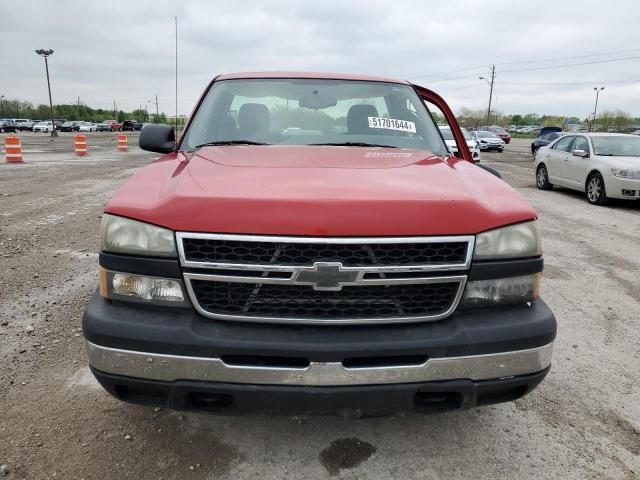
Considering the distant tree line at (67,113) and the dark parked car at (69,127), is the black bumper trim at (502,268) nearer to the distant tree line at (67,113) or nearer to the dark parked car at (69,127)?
the dark parked car at (69,127)

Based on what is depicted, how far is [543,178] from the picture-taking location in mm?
12906

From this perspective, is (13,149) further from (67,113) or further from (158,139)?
(67,113)

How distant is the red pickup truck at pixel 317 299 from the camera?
1957 millimetres

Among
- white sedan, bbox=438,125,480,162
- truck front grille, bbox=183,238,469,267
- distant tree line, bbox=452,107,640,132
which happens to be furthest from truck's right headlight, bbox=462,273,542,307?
distant tree line, bbox=452,107,640,132

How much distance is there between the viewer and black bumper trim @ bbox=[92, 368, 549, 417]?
1975 millimetres

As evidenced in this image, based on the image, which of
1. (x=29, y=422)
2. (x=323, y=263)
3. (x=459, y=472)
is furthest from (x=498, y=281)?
(x=29, y=422)

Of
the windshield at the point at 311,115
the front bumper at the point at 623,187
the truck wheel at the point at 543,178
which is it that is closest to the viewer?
the windshield at the point at 311,115

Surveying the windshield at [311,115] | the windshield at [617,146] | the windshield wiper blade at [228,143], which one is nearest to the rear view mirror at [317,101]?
the windshield at [311,115]

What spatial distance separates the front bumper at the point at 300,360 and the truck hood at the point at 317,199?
40 cm

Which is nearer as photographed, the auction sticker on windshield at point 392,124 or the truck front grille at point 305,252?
the truck front grille at point 305,252

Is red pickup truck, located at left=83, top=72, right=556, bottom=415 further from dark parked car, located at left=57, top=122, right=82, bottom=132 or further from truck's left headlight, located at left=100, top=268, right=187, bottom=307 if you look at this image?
dark parked car, located at left=57, top=122, right=82, bottom=132

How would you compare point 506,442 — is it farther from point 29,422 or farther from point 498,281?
point 29,422

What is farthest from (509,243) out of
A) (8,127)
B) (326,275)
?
(8,127)

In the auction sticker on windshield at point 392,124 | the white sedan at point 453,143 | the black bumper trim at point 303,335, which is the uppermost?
the auction sticker on windshield at point 392,124
